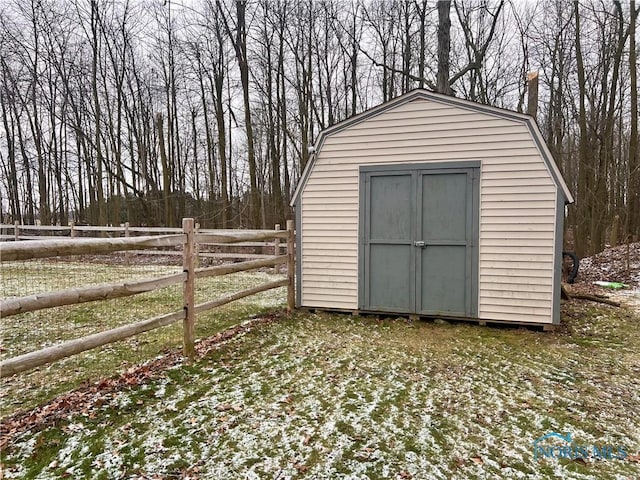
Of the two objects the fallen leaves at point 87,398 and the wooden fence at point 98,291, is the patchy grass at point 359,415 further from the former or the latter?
the wooden fence at point 98,291

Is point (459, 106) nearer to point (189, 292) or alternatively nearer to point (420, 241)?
point (420, 241)

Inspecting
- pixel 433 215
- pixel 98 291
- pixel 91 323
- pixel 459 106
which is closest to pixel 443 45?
pixel 459 106

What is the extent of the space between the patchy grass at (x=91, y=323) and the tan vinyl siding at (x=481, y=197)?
1596 millimetres

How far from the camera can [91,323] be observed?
547cm

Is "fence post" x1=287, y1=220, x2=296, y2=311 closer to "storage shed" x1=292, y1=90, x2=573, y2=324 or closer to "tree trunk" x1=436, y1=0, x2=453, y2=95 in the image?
"storage shed" x1=292, y1=90, x2=573, y2=324

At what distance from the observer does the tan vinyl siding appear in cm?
504

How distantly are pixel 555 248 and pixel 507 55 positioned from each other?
1351 cm

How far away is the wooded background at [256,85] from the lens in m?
13.0

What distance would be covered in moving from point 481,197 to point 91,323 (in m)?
5.56

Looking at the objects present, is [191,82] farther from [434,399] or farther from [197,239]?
[434,399]

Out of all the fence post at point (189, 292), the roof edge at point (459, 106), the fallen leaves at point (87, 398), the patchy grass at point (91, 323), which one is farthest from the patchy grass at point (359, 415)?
the roof edge at point (459, 106)

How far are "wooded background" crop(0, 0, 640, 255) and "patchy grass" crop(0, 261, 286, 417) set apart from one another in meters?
5.97

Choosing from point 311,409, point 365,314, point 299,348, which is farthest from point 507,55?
point 311,409

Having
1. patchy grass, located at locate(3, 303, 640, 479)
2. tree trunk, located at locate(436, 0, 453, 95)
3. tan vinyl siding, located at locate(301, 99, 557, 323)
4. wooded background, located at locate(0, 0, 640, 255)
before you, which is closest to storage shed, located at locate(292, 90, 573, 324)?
tan vinyl siding, located at locate(301, 99, 557, 323)
